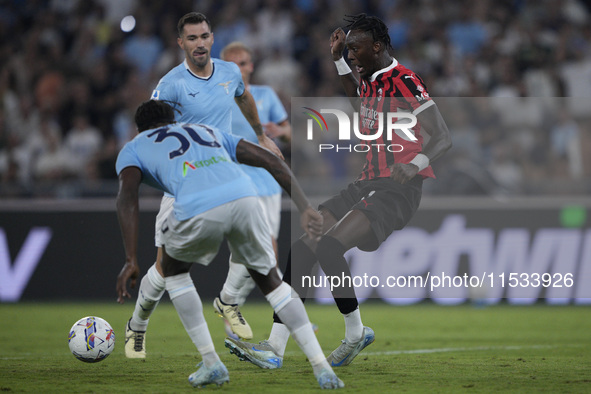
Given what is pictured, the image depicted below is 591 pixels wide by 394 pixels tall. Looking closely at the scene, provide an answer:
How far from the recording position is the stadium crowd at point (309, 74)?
11375 mm

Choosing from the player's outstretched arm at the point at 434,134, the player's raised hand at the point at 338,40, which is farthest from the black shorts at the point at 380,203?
the player's raised hand at the point at 338,40

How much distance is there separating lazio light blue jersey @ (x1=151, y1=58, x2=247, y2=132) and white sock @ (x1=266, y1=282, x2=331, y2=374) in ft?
6.96

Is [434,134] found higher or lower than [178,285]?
higher

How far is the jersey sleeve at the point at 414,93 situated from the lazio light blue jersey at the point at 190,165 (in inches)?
55.5

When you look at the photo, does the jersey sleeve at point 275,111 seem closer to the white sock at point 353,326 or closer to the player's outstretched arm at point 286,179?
the white sock at point 353,326

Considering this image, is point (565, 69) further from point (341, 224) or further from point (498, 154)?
point (341, 224)

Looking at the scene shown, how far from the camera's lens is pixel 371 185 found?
19.3 feet

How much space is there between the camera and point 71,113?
13.2m

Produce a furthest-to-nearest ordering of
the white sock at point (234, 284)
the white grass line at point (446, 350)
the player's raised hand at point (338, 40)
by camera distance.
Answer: the white sock at point (234, 284), the white grass line at point (446, 350), the player's raised hand at point (338, 40)

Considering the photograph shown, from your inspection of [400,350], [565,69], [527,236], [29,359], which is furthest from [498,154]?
[29,359]

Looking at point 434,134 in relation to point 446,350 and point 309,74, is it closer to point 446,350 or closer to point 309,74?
point 446,350

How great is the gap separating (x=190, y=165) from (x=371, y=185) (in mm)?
1604

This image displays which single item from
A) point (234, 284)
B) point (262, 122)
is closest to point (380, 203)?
point (234, 284)
